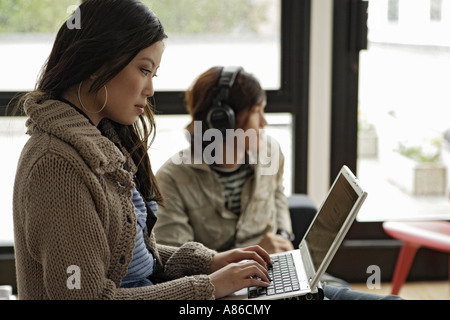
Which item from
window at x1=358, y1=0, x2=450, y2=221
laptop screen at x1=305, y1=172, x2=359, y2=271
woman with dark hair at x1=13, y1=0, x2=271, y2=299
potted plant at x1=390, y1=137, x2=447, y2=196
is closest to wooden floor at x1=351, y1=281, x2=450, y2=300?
window at x1=358, y1=0, x2=450, y2=221

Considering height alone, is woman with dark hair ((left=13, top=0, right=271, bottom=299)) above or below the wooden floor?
above

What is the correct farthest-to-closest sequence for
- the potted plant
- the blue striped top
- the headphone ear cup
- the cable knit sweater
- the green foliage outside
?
the potted plant → the green foliage outside → the headphone ear cup → the blue striped top → the cable knit sweater

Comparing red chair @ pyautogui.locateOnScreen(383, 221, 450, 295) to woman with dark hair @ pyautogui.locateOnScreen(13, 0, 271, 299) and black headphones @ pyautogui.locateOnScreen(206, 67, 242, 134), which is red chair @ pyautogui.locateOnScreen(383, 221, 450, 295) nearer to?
black headphones @ pyautogui.locateOnScreen(206, 67, 242, 134)

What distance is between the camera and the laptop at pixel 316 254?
3.86 ft

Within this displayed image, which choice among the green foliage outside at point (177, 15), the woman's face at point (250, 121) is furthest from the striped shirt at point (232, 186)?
the green foliage outside at point (177, 15)

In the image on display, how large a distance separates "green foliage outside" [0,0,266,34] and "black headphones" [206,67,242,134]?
2.52 feet

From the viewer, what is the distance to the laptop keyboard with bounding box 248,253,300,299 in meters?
1.20

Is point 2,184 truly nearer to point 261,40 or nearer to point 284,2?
point 261,40

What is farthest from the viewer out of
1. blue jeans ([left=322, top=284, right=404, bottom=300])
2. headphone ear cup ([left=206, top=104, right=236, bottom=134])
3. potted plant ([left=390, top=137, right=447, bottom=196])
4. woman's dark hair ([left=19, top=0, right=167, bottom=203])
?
potted plant ([left=390, top=137, right=447, bottom=196])

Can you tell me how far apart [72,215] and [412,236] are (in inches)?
67.3

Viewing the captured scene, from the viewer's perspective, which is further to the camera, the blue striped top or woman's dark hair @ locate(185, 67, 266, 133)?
woman's dark hair @ locate(185, 67, 266, 133)

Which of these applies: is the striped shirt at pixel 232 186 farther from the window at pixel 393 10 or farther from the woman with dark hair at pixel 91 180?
the window at pixel 393 10

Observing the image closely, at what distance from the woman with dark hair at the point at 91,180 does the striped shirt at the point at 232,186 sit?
24.0 inches
